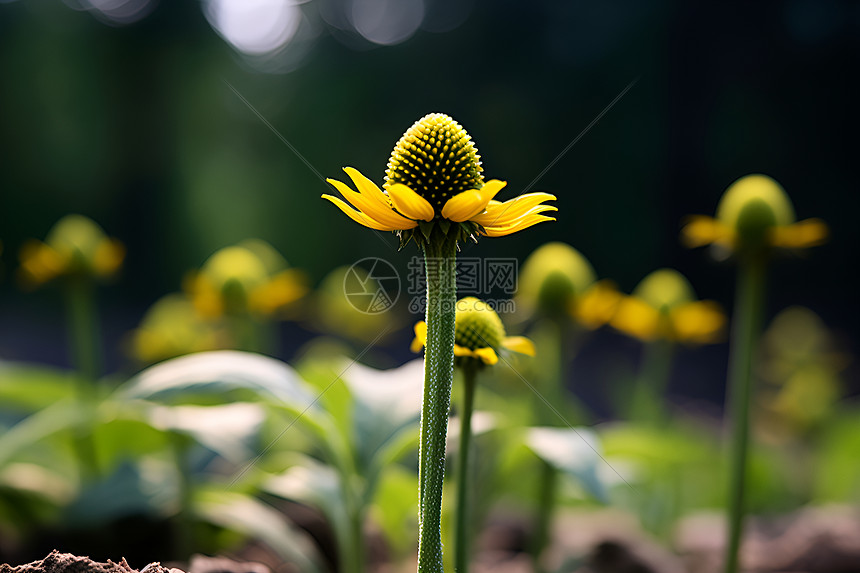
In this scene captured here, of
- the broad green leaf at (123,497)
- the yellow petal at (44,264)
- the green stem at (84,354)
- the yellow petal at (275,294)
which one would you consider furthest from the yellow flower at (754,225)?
the yellow petal at (44,264)

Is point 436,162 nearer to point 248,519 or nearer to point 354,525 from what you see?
point 354,525

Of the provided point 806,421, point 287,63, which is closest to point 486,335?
point 806,421

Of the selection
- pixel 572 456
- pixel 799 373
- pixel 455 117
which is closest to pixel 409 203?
pixel 572 456

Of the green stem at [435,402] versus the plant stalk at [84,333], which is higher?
the plant stalk at [84,333]

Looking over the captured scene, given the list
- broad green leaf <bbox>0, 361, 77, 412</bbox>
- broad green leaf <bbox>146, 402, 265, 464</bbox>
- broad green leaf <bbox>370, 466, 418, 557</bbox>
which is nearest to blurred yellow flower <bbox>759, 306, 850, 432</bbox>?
broad green leaf <bbox>370, 466, 418, 557</bbox>

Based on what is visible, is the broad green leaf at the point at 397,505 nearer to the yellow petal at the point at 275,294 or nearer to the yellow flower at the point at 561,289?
the yellow flower at the point at 561,289

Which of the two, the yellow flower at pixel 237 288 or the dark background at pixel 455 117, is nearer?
the yellow flower at pixel 237 288

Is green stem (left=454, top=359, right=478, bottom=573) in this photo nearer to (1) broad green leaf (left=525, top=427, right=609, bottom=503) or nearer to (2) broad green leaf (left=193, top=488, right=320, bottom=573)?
(1) broad green leaf (left=525, top=427, right=609, bottom=503)
